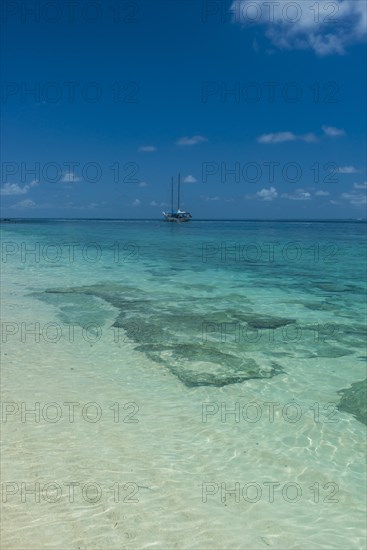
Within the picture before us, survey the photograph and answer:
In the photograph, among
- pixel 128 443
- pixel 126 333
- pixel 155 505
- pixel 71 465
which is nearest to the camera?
pixel 155 505

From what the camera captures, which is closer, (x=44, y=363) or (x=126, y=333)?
(x=44, y=363)

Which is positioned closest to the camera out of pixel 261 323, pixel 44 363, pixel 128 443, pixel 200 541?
pixel 200 541

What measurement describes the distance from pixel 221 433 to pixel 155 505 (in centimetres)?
167

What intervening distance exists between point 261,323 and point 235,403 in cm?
495

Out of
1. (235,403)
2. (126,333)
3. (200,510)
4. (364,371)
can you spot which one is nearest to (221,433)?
(235,403)

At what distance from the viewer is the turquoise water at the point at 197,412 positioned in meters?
3.98

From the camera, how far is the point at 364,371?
794cm

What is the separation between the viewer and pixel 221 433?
562 centimetres

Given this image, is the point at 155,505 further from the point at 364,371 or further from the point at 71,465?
the point at 364,371

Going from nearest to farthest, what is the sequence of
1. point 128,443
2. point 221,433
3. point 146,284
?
point 128,443
point 221,433
point 146,284

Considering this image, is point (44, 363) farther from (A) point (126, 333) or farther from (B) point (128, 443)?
(B) point (128, 443)

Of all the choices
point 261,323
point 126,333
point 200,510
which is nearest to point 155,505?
point 200,510

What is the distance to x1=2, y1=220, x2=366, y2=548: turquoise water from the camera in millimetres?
3980

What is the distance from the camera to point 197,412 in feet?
20.2
